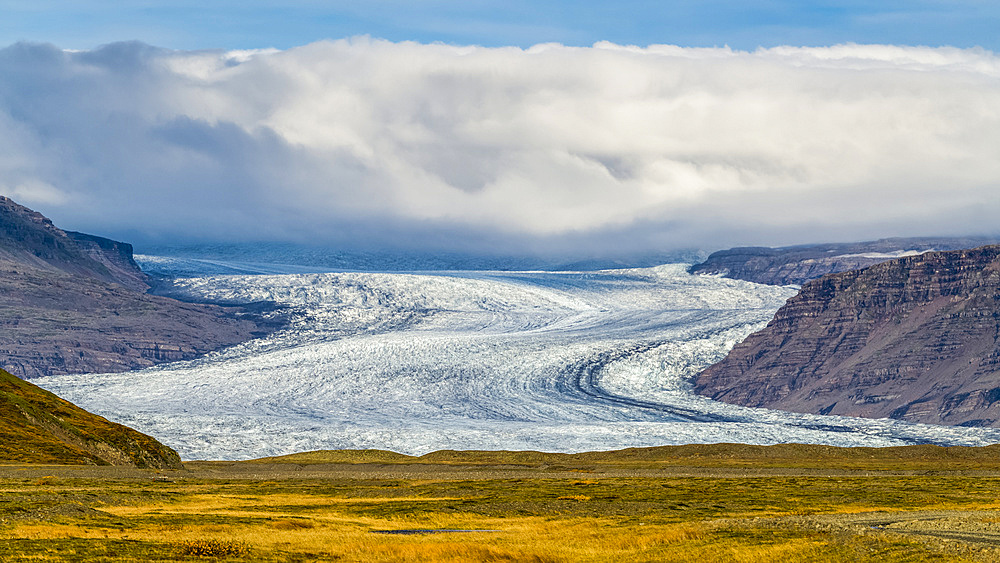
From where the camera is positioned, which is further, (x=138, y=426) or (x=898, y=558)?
(x=138, y=426)

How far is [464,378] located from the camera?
128m

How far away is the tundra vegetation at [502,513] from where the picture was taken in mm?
21156

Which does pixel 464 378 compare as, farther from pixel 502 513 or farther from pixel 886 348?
pixel 502 513

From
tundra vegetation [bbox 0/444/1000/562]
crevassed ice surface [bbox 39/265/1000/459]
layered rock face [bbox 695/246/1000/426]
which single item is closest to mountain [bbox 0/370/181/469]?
tundra vegetation [bbox 0/444/1000/562]

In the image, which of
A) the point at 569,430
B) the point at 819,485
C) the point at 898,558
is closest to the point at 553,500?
the point at 819,485

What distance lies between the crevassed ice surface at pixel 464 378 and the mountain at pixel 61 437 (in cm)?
2936

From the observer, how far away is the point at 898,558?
19.6 meters

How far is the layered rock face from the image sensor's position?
161 metres

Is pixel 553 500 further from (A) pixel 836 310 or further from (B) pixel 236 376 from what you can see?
(A) pixel 836 310

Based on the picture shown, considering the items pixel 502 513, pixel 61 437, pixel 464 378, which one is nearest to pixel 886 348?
pixel 464 378

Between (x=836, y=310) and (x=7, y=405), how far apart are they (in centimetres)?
15752

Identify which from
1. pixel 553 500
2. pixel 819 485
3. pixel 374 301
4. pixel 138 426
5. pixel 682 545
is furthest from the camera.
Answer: pixel 374 301

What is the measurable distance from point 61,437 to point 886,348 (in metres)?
147

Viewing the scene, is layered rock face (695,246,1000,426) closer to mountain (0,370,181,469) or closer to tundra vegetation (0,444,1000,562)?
tundra vegetation (0,444,1000,562)
